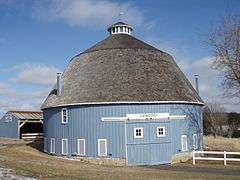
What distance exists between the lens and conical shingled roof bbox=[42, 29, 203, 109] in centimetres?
3125

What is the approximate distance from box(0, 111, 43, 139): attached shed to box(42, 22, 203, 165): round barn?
60.5 ft

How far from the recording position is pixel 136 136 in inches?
1180

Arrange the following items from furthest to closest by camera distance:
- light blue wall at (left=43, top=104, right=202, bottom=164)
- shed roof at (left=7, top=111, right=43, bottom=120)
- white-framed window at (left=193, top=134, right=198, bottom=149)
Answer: shed roof at (left=7, top=111, right=43, bottom=120) < white-framed window at (left=193, top=134, right=198, bottom=149) < light blue wall at (left=43, top=104, right=202, bottom=164)

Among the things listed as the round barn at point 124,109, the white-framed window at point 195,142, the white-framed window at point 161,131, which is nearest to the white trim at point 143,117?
the round barn at point 124,109

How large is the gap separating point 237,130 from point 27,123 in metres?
31.6

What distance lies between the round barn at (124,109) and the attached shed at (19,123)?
1845 centimetres

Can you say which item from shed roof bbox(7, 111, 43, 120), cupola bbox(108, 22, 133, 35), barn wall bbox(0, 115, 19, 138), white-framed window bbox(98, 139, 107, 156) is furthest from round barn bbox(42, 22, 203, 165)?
barn wall bbox(0, 115, 19, 138)

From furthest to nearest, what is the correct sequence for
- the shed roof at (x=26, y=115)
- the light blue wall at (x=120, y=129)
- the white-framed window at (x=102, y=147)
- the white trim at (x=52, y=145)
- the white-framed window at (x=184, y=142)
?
the shed roof at (x=26, y=115), the white trim at (x=52, y=145), the white-framed window at (x=184, y=142), the white-framed window at (x=102, y=147), the light blue wall at (x=120, y=129)

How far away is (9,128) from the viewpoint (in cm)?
5578

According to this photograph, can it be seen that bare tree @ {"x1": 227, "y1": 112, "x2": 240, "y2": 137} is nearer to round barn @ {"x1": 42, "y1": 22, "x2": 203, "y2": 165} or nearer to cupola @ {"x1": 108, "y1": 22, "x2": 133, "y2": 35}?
cupola @ {"x1": 108, "y1": 22, "x2": 133, "y2": 35}

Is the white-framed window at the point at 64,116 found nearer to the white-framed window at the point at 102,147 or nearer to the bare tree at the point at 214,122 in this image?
the white-framed window at the point at 102,147

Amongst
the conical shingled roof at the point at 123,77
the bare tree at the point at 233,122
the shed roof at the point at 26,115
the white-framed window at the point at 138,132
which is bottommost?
the white-framed window at the point at 138,132

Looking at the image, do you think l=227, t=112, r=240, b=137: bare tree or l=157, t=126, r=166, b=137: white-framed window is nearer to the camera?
l=157, t=126, r=166, b=137: white-framed window

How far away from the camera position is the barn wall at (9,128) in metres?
54.4
